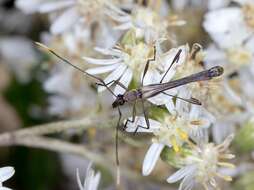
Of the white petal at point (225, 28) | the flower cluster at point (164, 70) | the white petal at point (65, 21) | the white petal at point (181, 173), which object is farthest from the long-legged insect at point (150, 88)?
the white petal at point (65, 21)

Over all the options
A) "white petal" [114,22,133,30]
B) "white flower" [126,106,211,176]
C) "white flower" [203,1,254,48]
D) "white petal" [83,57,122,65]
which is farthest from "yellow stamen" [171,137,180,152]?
"white flower" [203,1,254,48]

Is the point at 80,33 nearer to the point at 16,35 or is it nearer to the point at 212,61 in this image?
the point at 212,61

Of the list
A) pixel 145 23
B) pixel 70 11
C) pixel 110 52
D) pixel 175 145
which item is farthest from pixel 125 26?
pixel 175 145

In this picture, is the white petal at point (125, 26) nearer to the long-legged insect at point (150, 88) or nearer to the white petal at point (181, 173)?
the long-legged insect at point (150, 88)

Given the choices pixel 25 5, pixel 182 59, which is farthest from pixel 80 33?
pixel 182 59

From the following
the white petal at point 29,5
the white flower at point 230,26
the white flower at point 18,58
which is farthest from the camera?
the white flower at point 18,58

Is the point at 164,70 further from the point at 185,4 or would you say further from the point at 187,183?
the point at 185,4

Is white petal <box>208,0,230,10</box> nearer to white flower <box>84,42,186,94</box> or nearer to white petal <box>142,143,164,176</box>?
white flower <box>84,42,186,94</box>
